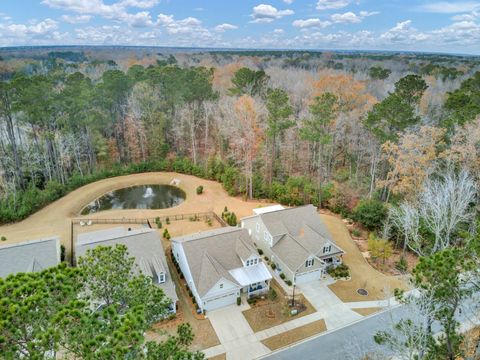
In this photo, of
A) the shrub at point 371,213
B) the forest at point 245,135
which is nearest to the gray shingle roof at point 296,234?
the shrub at point 371,213

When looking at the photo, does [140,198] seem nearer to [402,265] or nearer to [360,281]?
[360,281]

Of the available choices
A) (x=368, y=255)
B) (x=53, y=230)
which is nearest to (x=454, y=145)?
(x=368, y=255)

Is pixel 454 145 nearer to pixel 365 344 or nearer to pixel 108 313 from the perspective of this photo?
pixel 365 344

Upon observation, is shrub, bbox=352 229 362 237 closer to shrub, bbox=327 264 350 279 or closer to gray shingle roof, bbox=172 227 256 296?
shrub, bbox=327 264 350 279

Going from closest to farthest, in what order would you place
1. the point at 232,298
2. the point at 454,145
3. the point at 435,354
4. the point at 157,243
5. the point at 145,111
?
the point at 435,354
the point at 232,298
the point at 157,243
the point at 454,145
the point at 145,111

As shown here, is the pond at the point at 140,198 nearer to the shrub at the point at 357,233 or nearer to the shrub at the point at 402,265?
the shrub at the point at 357,233

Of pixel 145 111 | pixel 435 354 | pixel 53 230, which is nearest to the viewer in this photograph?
pixel 435 354

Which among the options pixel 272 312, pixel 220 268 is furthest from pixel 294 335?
pixel 220 268
